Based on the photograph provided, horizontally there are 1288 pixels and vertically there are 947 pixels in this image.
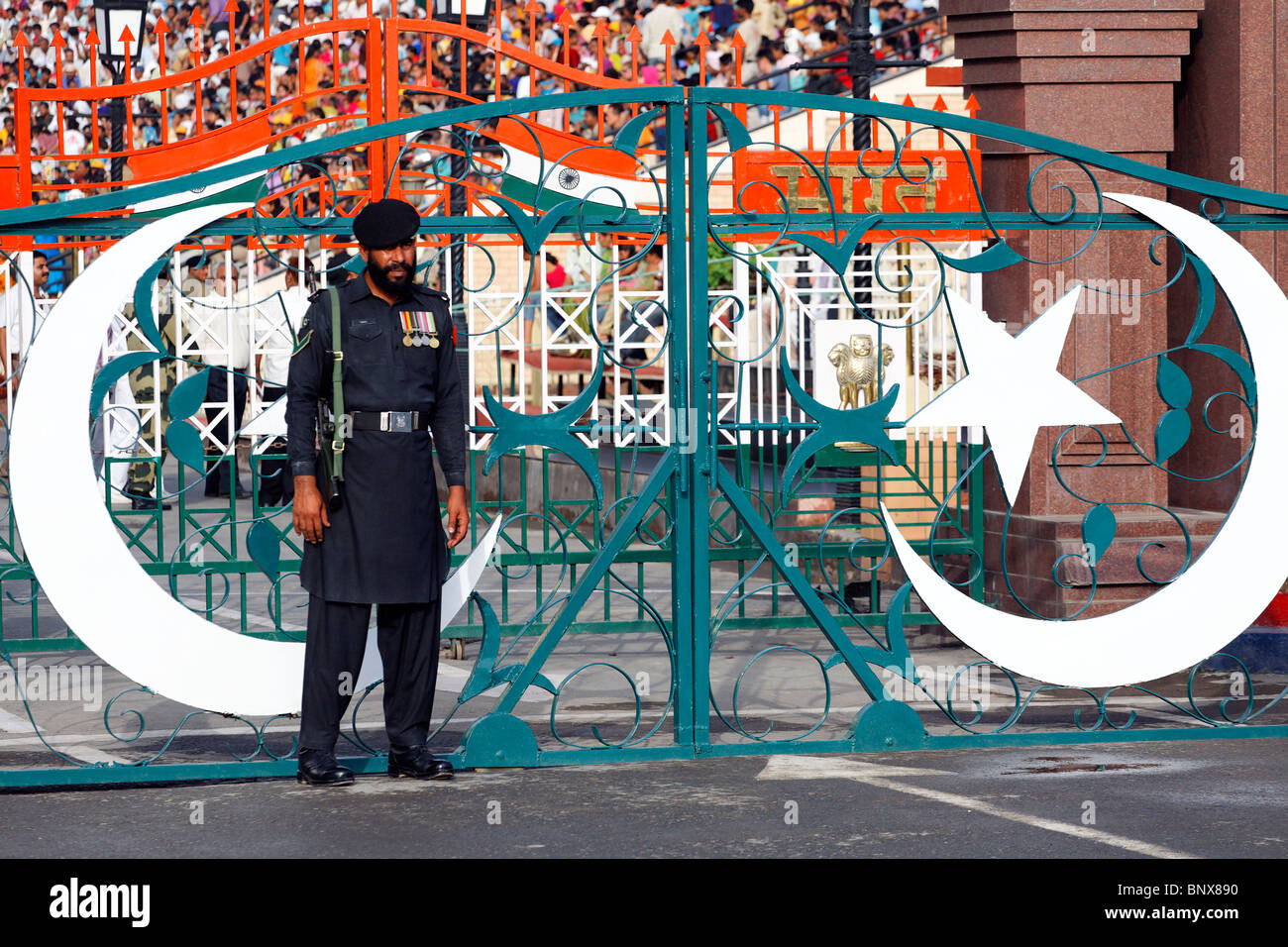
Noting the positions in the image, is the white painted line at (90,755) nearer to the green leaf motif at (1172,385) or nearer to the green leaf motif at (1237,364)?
the green leaf motif at (1172,385)

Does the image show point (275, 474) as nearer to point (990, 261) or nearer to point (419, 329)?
point (419, 329)

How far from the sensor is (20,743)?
746 cm

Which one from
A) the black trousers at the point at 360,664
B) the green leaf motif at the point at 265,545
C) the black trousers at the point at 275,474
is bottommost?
the black trousers at the point at 360,664

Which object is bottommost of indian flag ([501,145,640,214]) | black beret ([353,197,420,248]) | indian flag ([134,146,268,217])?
black beret ([353,197,420,248])

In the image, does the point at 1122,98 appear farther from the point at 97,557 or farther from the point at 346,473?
the point at 97,557

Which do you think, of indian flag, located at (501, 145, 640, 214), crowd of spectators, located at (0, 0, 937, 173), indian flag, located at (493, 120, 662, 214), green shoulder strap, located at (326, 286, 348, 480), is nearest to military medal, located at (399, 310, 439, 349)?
green shoulder strap, located at (326, 286, 348, 480)

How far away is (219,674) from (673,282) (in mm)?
2073

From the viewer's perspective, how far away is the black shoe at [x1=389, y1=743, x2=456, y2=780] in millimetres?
6547

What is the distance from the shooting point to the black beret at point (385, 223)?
6309 millimetres

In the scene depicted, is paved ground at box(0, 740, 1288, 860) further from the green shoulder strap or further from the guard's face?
the guard's face

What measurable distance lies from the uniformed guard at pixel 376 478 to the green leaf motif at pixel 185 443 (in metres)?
0.49

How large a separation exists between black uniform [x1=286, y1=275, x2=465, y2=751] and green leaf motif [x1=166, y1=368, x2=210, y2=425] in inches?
17.9

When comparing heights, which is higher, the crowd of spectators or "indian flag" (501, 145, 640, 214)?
the crowd of spectators
